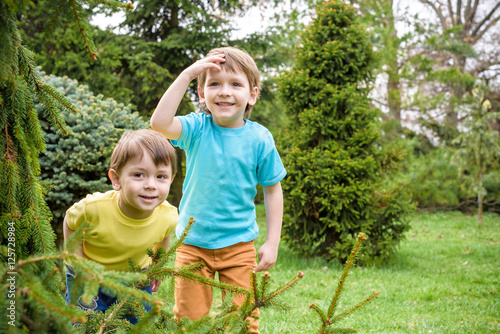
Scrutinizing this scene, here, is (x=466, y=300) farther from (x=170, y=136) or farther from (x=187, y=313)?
(x=170, y=136)

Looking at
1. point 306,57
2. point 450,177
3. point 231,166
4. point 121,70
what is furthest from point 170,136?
point 450,177

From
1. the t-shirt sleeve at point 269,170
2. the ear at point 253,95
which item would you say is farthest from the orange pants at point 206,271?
the ear at point 253,95

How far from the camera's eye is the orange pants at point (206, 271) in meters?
2.32

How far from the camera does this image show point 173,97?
2.00 metres

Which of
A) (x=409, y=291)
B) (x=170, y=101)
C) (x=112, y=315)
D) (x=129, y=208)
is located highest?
(x=170, y=101)

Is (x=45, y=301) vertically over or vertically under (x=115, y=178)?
under

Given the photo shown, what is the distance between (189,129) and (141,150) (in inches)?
13.9

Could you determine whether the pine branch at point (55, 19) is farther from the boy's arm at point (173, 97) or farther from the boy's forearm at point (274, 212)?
the boy's forearm at point (274, 212)

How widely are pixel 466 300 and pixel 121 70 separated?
8661 millimetres

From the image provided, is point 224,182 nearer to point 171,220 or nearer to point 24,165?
point 171,220

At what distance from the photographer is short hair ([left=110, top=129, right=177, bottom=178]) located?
2.08 m

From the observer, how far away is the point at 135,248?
2.26 meters

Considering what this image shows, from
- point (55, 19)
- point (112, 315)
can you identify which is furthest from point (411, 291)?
point (55, 19)

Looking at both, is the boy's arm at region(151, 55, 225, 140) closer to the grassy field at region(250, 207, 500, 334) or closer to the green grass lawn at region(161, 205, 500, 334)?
the green grass lawn at region(161, 205, 500, 334)
